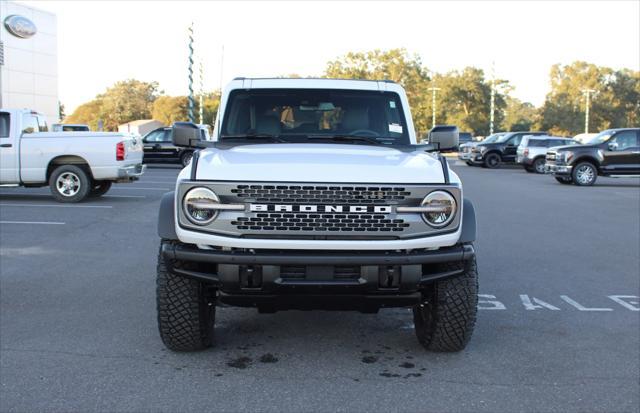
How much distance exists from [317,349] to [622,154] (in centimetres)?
1985

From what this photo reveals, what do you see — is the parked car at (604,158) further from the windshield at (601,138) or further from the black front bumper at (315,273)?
the black front bumper at (315,273)

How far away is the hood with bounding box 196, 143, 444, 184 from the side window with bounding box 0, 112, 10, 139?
36.2 feet

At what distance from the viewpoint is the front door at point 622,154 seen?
72.1 ft

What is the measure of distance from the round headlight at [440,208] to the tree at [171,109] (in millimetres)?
99331

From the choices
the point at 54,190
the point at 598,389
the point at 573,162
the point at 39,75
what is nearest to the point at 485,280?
the point at 598,389

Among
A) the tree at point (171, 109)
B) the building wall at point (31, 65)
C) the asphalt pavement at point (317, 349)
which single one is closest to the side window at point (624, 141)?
the asphalt pavement at point (317, 349)

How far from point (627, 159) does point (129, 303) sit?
1969 centimetres

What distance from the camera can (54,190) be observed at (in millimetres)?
14461

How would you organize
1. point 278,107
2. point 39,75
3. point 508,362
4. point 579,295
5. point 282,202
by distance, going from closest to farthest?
1. point 282,202
2. point 508,362
3. point 278,107
4. point 579,295
5. point 39,75

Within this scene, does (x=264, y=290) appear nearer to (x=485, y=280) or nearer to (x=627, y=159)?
(x=485, y=280)

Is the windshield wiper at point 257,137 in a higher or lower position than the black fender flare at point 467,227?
higher

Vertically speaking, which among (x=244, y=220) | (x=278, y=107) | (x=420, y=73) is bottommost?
(x=244, y=220)

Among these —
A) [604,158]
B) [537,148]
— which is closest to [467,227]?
[604,158]

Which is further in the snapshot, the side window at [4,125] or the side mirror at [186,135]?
the side window at [4,125]
